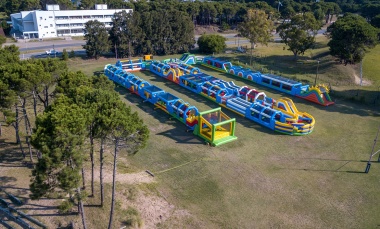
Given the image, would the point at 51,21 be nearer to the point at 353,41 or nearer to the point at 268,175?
the point at 353,41

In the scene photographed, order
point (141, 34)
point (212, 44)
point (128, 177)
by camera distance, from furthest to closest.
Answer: point (212, 44) < point (141, 34) < point (128, 177)

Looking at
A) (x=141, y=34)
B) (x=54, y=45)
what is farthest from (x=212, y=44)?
(x=54, y=45)

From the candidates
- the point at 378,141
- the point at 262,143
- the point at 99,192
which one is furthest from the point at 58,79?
the point at 378,141

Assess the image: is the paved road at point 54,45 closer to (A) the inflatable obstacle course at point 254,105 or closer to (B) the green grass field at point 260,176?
(A) the inflatable obstacle course at point 254,105

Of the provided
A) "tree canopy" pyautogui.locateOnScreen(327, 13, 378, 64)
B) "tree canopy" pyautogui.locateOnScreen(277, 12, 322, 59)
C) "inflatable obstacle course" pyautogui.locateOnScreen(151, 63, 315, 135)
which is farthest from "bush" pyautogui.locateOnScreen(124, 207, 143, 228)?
"tree canopy" pyautogui.locateOnScreen(277, 12, 322, 59)

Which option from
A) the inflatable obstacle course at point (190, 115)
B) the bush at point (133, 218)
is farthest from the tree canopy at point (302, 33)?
the bush at point (133, 218)
